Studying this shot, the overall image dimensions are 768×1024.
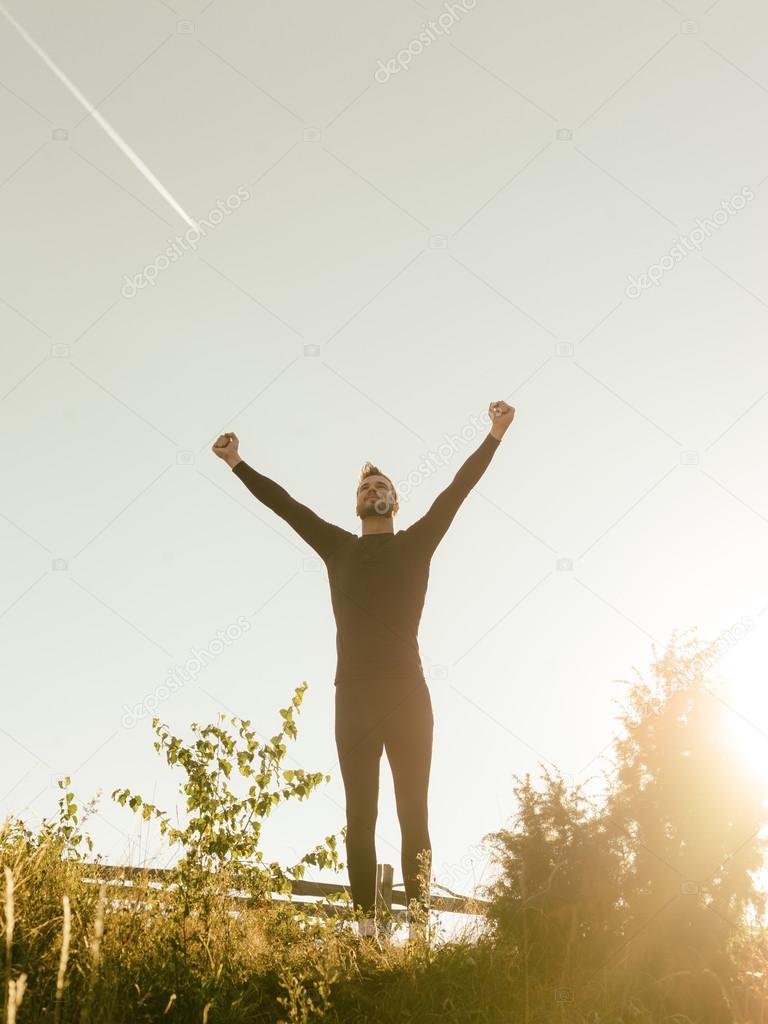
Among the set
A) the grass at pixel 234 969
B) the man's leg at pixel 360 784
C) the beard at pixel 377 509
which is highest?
the beard at pixel 377 509

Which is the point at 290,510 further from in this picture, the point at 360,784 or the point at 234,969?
the point at 234,969

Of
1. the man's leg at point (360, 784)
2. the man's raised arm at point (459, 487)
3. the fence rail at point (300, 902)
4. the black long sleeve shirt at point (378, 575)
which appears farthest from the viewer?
the man's raised arm at point (459, 487)

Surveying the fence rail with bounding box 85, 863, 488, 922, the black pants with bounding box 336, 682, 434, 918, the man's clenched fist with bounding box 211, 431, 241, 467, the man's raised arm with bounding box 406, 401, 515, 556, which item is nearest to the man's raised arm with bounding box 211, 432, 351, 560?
the man's clenched fist with bounding box 211, 431, 241, 467

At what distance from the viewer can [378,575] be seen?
4.92 m

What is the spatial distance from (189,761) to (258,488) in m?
1.80

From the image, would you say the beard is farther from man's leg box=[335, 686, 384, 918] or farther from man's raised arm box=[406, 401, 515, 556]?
man's leg box=[335, 686, 384, 918]

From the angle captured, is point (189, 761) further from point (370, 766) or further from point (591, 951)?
point (591, 951)

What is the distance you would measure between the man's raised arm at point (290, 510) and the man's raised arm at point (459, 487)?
564 millimetres

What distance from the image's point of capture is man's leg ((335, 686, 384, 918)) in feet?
14.2

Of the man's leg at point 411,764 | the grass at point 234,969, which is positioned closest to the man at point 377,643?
the man's leg at point 411,764

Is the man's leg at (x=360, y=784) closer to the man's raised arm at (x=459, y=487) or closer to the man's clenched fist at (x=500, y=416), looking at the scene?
the man's raised arm at (x=459, y=487)

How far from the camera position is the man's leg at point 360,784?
4340mm

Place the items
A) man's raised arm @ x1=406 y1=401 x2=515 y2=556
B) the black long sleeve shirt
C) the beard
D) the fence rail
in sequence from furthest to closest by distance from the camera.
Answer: the beard
man's raised arm @ x1=406 y1=401 x2=515 y2=556
the black long sleeve shirt
the fence rail

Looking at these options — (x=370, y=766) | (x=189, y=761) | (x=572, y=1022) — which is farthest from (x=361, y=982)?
(x=189, y=761)
